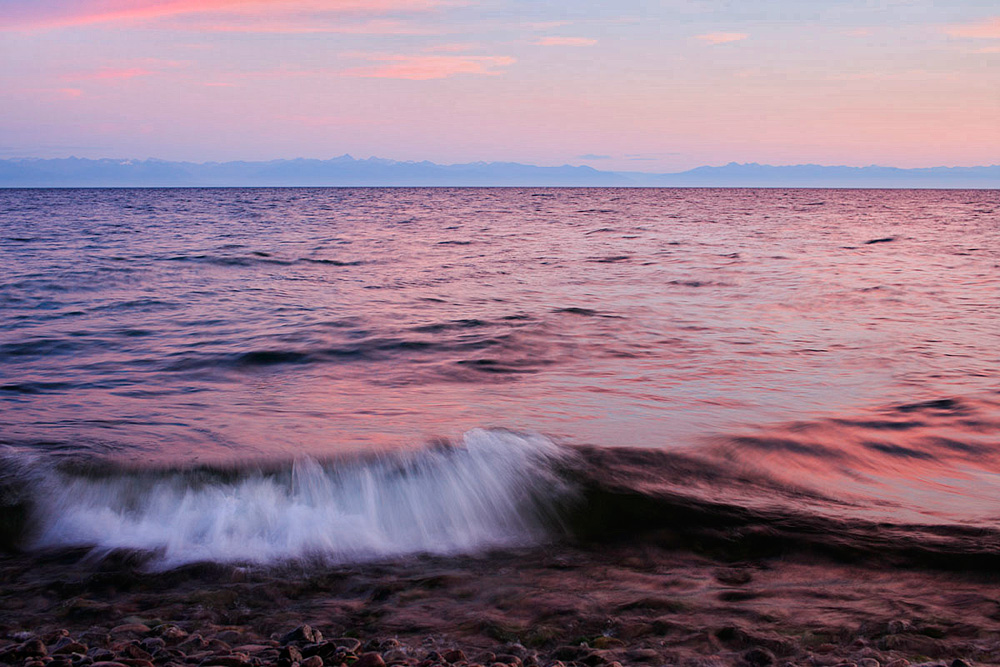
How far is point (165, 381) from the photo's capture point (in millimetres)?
8578

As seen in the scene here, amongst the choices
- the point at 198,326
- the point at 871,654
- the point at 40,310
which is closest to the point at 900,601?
the point at 871,654

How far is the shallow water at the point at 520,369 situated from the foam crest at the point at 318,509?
5 centimetres

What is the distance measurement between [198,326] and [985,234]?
122 feet

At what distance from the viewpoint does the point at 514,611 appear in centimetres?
345

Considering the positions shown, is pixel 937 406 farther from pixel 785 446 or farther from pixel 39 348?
pixel 39 348

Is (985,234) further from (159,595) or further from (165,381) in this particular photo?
(159,595)

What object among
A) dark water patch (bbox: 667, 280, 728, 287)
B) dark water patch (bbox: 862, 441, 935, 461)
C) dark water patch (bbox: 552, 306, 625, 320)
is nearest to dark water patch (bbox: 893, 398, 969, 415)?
dark water patch (bbox: 862, 441, 935, 461)

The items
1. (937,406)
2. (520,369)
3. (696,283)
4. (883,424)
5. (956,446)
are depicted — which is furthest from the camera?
(696,283)

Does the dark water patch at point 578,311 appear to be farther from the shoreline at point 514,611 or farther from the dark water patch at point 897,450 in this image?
the shoreline at point 514,611

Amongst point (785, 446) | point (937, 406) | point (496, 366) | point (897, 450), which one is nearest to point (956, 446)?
point (897, 450)

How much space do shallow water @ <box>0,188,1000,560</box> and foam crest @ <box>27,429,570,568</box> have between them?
0.05m

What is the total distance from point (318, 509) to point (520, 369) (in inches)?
181

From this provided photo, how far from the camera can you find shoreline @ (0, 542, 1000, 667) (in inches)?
118

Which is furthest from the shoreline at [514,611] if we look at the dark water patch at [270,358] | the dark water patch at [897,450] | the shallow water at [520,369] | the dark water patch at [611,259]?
the dark water patch at [611,259]
